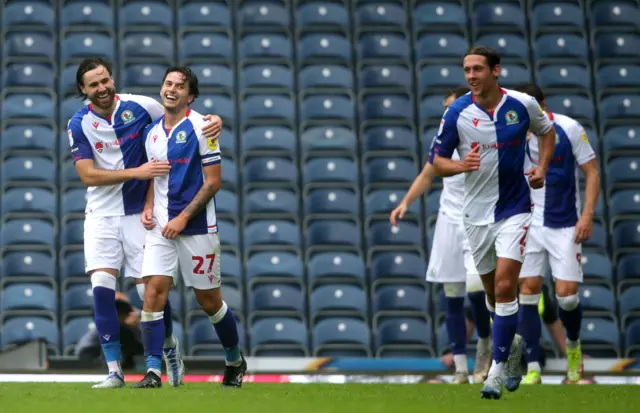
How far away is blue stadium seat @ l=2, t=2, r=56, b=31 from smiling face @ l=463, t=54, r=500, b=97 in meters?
9.10

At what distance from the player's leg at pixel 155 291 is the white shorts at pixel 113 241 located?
30 cm

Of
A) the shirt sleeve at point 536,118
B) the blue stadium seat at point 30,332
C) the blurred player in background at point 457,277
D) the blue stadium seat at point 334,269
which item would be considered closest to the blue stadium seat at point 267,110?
the blue stadium seat at point 334,269

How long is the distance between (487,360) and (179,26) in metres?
7.57

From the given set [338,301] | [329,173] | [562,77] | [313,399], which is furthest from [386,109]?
[313,399]

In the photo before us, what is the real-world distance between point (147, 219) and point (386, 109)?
703 cm

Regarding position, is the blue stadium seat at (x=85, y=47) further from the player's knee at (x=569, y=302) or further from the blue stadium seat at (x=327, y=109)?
the player's knee at (x=569, y=302)

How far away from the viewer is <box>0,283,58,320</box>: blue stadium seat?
12469 millimetres

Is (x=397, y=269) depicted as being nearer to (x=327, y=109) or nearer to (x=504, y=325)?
(x=327, y=109)

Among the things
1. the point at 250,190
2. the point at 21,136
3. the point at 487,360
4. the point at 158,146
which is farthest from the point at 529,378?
the point at 21,136

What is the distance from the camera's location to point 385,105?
571 inches

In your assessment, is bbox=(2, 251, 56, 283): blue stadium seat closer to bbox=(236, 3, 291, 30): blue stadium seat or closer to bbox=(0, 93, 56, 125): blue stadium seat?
bbox=(0, 93, 56, 125): blue stadium seat

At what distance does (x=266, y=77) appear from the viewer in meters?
14.7

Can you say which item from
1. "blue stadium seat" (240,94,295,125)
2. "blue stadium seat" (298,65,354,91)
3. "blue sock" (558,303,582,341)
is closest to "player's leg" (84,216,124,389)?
"blue sock" (558,303,582,341)

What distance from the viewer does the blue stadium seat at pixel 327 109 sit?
14258mm
